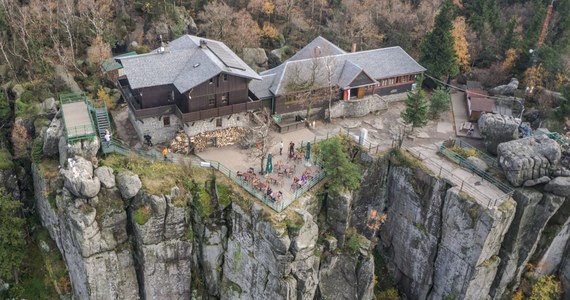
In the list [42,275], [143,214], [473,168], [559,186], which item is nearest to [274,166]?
[143,214]

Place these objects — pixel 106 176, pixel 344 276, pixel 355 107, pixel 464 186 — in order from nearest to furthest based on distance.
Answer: pixel 106 176
pixel 464 186
pixel 344 276
pixel 355 107

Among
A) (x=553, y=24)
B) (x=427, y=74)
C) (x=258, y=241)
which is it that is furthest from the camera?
(x=553, y=24)

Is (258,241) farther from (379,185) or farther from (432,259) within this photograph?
(432,259)

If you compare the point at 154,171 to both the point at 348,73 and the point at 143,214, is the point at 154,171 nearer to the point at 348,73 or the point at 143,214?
the point at 143,214

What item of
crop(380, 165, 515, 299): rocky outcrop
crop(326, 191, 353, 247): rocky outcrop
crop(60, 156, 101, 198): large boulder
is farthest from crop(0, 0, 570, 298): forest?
crop(326, 191, 353, 247): rocky outcrop

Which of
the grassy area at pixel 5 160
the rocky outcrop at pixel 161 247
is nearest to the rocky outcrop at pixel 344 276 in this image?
the rocky outcrop at pixel 161 247

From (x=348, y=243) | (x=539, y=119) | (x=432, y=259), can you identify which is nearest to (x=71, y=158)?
(x=348, y=243)
